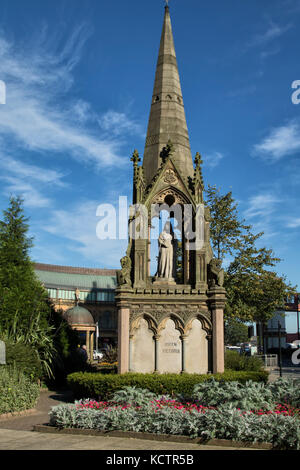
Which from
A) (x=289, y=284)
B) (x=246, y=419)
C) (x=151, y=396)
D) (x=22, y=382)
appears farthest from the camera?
(x=289, y=284)

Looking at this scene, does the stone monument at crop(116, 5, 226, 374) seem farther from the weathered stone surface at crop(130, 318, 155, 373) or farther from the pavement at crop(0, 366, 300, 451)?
the pavement at crop(0, 366, 300, 451)

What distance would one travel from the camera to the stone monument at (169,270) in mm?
14914

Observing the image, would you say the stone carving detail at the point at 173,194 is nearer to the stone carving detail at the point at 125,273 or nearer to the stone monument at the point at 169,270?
the stone monument at the point at 169,270

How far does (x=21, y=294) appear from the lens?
22.0 metres

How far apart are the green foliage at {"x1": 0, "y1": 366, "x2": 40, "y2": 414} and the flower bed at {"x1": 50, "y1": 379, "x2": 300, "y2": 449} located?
11.2 feet

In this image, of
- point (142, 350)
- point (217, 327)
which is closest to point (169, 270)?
point (217, 327)

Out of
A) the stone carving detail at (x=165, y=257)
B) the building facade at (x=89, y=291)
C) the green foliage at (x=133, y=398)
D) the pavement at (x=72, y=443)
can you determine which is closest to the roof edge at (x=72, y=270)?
the building facade at (x=89, y=291)

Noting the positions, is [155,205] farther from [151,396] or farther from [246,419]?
[246,419]

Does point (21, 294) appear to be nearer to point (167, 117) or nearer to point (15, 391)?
point (15, 391)

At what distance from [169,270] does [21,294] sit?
29.5 feet

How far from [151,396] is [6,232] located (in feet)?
55.0

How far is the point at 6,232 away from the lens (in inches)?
1013

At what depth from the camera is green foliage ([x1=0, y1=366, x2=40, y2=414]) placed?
13.6 meters
